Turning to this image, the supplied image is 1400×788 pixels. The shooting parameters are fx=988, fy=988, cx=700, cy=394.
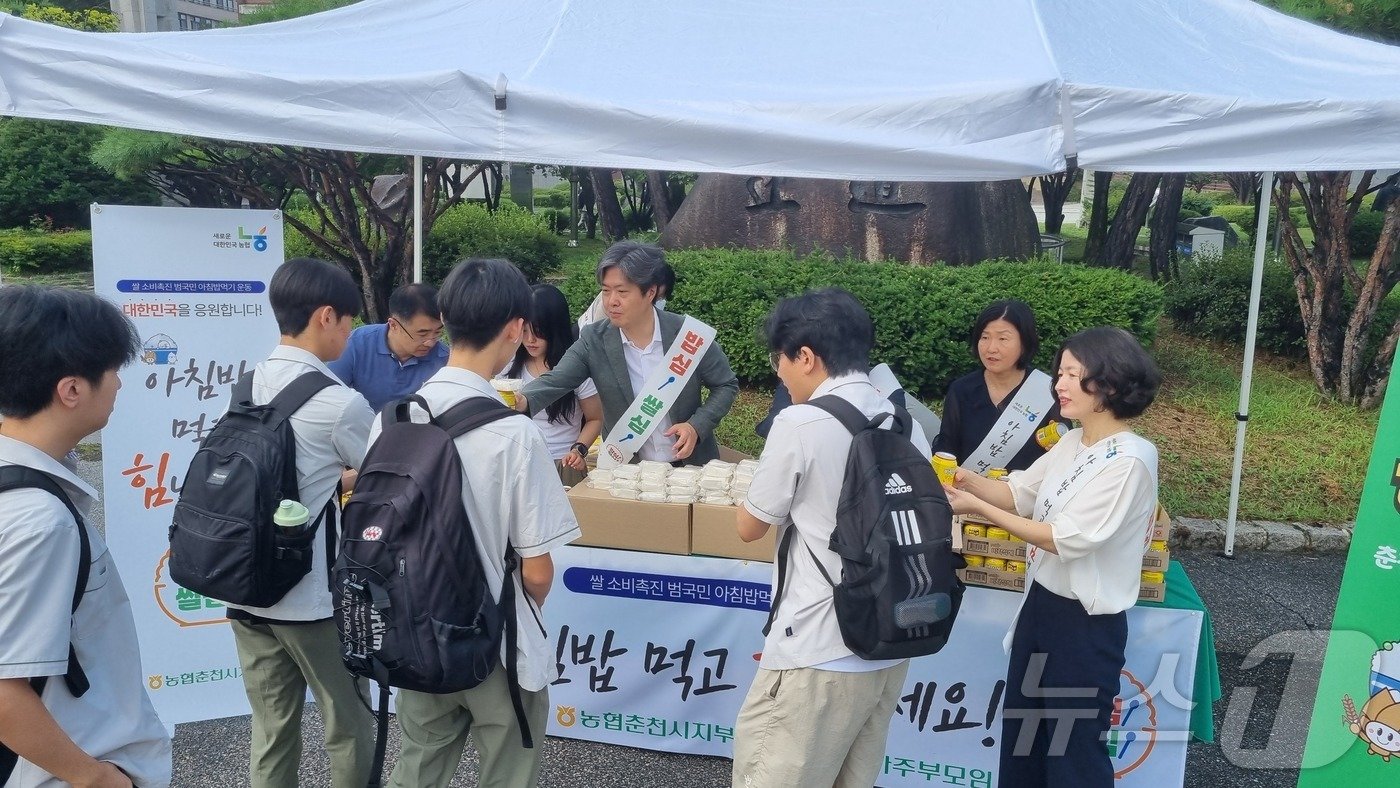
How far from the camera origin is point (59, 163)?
16.6m

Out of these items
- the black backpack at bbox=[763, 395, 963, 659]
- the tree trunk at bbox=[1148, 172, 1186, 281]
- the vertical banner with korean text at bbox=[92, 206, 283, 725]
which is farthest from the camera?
the tree trunk at bbox=[1148, 172, 1186, 281]

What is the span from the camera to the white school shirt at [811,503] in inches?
89.7

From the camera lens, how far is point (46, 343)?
66.1 inches

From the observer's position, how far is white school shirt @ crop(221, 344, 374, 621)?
249 cm

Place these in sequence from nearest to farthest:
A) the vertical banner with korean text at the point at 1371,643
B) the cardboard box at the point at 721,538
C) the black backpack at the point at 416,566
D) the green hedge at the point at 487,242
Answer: the black backpack at the point at 416,566 → the vertical banner with korean text at the point at 1371,643 → the cardboard box at the point at 721,538 → the green hedge at the point at 487,242

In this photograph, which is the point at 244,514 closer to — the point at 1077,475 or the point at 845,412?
the point at 845,412

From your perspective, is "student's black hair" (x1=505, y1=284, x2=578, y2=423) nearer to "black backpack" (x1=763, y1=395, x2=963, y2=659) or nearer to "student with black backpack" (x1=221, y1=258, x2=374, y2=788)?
"student with black backpack" (x1=221, y1=258, x2=374, y2=788)

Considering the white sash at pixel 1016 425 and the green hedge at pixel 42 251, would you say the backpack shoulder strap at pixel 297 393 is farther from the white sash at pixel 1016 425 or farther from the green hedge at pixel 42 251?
the green hedge at pixel 42 251

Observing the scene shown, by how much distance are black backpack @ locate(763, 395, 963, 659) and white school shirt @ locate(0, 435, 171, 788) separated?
1.41 meters

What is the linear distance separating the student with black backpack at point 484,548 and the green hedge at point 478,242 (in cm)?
946

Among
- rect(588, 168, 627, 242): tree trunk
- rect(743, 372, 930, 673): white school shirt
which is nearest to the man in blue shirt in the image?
rect(743, 372, 930, 673): white school shirt

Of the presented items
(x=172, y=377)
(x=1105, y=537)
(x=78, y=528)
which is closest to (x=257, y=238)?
(x=172, y=377)

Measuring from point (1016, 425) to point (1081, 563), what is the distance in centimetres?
103

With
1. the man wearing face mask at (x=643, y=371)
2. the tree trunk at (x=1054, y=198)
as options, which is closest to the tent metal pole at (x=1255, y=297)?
the man wearing face mask at (x=643, y=371)
